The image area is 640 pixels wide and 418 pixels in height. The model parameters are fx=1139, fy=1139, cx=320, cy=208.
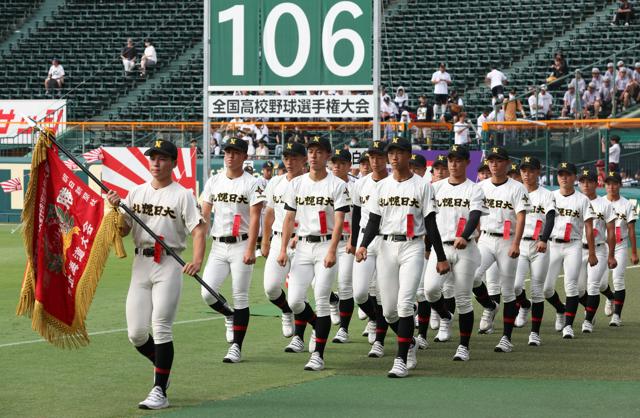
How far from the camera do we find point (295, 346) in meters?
11.7

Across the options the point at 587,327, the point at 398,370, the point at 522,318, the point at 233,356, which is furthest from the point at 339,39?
the point at 398,370

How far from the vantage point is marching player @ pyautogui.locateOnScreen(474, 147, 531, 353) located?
1238 centimetres

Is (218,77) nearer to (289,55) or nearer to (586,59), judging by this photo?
(289,55)

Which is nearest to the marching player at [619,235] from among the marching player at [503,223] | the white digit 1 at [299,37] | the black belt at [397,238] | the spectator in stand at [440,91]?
the marching player at [503,223]

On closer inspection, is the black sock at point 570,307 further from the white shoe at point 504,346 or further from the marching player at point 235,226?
the marching player at point 235,226

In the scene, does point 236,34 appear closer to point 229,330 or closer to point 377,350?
point 229,330

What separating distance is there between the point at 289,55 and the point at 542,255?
6.16m

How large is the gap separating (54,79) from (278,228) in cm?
2812

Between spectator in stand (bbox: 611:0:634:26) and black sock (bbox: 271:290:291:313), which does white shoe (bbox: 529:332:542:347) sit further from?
spectator in stand (bbox: 611:0:634:26)

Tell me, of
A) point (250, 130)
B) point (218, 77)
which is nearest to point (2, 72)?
point (250, 130)

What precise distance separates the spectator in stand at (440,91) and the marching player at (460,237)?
20.7 meters

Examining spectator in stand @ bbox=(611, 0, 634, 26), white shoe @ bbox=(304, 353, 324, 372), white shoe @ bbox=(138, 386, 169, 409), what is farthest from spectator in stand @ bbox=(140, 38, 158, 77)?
white shoe @ bbox=(138, 386, 169, 409)

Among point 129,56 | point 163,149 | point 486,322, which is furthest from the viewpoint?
point 129,56

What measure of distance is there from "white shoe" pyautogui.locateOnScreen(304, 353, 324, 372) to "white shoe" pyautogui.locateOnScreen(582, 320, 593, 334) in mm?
4397
